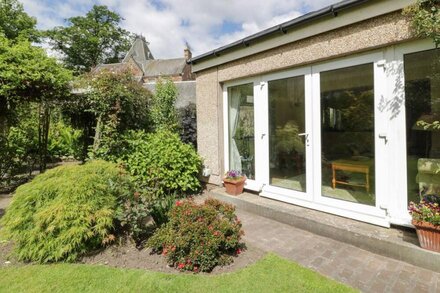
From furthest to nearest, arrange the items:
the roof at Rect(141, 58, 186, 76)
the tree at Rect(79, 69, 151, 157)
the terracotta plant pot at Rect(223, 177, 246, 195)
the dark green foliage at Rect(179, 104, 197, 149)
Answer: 1. the roof at Rect(141, 58, 186, 76)
2. the dark green foliage at Rect(179, 104, 197, 149)
3. the tree at Rect(79, 69, 151, 157)
4. the terracotta plant pot at Rect(223, 177, 246, 195)

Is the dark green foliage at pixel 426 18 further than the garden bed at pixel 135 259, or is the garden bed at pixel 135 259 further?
the garden bed at pixel 135 259

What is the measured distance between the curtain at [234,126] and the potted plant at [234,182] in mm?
394

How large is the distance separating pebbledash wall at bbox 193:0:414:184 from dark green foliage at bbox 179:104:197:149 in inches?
83.7

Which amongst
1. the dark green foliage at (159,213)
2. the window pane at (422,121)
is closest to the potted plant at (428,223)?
the window pane at (422,121)

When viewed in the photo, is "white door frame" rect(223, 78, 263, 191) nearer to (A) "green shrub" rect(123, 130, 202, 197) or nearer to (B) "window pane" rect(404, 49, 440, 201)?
(A) "green shrub" rect(123, 130, 202, 197)

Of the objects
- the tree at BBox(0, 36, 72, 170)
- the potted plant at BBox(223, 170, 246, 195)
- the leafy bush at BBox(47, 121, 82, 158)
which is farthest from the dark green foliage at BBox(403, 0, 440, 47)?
the leafy bush at BBox(47, 121, 82, 158)

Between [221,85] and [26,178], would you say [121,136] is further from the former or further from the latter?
[26,178]

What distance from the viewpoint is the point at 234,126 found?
665 cm

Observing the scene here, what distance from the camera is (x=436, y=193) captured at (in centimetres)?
361

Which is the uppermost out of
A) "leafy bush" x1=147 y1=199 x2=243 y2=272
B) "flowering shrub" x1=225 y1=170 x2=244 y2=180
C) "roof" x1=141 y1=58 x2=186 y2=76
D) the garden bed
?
"roof" x1=141 y1=58 x2=186 y2=76

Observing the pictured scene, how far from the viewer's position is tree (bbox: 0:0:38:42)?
25.5 m

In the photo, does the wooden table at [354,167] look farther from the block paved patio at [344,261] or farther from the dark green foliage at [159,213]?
the dark green foliage at [159,213]

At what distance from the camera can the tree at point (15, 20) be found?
25.5 meters

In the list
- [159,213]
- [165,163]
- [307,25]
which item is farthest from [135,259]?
[307,25]
